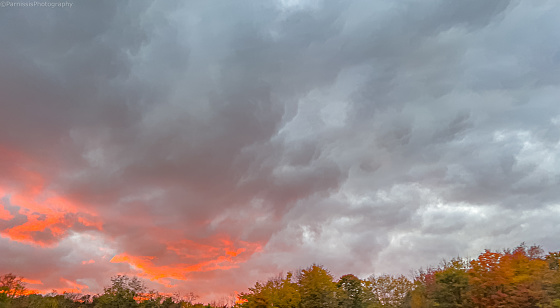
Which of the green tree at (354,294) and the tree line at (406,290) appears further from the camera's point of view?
the green tree at (354,294)

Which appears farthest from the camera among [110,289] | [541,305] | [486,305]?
[110,289]

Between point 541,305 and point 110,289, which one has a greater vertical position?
point 110,289

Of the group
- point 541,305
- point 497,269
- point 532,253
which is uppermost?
point 532,253

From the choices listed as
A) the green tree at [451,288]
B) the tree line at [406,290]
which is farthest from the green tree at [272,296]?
the green tree at [451,288]

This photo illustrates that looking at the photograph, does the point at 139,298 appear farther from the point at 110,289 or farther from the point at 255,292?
the point at 255,292

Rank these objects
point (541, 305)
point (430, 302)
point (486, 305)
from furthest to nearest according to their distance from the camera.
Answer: point (430, 302) → point (486, 305) → point (541, 305)

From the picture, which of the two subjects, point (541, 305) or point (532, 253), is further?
point (532, 253)

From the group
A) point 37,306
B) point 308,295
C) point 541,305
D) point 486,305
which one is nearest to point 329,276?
point 308,295

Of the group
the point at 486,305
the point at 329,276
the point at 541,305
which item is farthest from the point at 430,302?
the point at 329,276

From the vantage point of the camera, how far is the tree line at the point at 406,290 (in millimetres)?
25859

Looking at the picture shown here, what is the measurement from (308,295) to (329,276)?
299 centimetres

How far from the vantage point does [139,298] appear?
57781mm

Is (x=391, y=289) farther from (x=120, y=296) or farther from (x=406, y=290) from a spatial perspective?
(x=120, y=296)

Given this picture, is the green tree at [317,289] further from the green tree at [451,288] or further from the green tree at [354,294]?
the green tree at [451,288]
